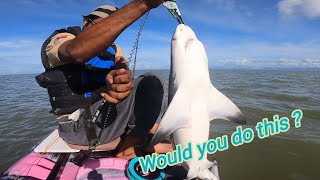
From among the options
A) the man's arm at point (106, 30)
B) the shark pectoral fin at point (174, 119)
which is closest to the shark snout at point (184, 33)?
the shark pectoral fin at point (174, 119)

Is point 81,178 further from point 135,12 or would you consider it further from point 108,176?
point 135,12

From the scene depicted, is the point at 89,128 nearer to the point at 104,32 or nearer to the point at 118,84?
the point at 118,84

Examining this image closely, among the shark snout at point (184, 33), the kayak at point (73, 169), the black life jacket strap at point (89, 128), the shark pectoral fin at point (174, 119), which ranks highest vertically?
the shark snout at point (184, 33)

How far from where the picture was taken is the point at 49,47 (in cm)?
385

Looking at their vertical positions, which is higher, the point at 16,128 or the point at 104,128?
the point at 104,128

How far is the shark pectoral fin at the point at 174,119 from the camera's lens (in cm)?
340

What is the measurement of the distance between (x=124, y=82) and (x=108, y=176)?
1349 mm

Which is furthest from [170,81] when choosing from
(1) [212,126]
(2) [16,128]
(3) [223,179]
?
(2) [16,128]

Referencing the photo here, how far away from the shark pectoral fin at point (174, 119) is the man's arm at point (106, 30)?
1011mm

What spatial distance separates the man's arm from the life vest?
97 cm

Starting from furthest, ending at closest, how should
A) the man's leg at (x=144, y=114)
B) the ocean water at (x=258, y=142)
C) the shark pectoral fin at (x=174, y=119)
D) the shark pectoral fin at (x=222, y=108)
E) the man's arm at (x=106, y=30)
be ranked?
the ocean water at (x=258, y=142) → the man's leg at (x=144, y=114) → the shark pectoral fin at (x=222, y=108) → the shark pectoral fin at (x=174, y=119) → the man's arm at (x=106, y=30)

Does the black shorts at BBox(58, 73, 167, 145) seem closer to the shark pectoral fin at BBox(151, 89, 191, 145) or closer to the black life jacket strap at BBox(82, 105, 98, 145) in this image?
the black life jacket strap at BBox(82, 105, 98, 145)

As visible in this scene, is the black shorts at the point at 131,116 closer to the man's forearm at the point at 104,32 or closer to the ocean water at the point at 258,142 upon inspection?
the ocean water at the point at 258,142

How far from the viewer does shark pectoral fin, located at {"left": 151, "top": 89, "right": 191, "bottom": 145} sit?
3.40 meters
